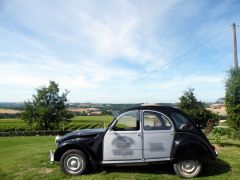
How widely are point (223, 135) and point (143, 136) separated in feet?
33.6

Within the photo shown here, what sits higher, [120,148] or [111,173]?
[120,148]

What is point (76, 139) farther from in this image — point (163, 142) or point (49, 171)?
point (163, 142)

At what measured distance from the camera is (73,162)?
7.52 meters

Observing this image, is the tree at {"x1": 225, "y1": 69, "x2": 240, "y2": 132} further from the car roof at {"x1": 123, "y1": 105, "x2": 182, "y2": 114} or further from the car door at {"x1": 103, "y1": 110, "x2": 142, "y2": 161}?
the car door at {"x1": 103, "y1": 110, "x2": 142, "y2": 161}

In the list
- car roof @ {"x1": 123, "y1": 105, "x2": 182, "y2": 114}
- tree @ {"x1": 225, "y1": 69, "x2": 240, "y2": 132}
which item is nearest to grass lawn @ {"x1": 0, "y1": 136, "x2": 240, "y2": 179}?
car roof @ {"x1": 123, "y1": 105, "x2": 182, "y2": 114}

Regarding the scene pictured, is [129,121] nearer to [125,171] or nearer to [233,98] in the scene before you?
[125,171]

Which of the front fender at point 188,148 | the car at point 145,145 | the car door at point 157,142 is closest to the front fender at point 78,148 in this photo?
the car at point 145,145

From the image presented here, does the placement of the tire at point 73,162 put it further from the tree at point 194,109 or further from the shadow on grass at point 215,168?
the tree at point 194,109

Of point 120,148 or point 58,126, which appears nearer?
point 120,148

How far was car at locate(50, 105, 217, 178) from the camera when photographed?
23.6 feet

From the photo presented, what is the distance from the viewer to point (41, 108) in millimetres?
47969

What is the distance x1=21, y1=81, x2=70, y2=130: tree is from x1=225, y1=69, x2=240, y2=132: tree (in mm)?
38719

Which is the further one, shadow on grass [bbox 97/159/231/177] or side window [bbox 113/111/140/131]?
shadow on grass [bbox 97/159/231/177]

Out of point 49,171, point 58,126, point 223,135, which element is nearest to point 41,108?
point 58,126
